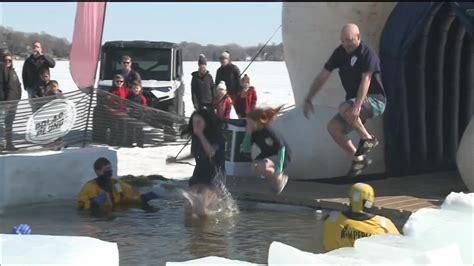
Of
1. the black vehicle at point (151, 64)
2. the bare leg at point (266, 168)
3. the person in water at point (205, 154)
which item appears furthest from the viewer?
the black vehicle at point (151, 64)

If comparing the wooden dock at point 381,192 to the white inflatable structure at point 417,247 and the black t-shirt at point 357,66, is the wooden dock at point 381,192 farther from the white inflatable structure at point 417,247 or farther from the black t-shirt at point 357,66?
the white inflatable structure at point 417,247

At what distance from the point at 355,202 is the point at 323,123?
358 centimetres

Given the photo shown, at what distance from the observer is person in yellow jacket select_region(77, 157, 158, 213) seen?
28.6 ft

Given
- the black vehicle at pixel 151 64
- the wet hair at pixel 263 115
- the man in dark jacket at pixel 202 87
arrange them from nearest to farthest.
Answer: the wet hair at pixel 263 115, the man in dark jacket at pixel 202 87, the black vehicle at pixel 151 64

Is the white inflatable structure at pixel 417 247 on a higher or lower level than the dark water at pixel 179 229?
higher

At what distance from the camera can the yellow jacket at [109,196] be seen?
873cm

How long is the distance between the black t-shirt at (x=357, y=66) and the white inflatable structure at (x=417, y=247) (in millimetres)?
1635

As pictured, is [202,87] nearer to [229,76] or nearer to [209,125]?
[229,76]

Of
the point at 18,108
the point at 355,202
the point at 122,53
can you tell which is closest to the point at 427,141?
the point at 355,202

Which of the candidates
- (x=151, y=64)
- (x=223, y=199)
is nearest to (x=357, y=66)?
(x=223, y=199)

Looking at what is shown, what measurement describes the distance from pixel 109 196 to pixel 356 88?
280 cm

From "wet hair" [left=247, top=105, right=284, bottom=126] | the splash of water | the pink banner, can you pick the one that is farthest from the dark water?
the pink banner

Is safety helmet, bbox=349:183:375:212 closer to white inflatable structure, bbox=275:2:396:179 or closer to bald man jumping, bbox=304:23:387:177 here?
bald man jumping, bbox=304:23:387:177

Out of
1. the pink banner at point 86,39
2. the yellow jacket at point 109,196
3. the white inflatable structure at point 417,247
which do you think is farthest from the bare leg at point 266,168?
the pink banner at point 86,39
